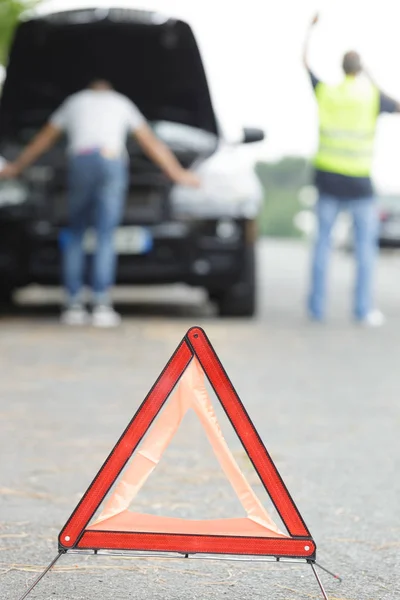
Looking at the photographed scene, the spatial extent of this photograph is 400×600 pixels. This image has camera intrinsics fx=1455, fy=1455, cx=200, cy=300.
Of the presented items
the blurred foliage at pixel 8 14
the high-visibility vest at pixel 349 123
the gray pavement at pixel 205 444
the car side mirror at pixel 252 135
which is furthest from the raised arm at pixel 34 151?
the blurred foliage at pixel 8 14

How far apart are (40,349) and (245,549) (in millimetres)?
5808

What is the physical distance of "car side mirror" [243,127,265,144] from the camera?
411 inches

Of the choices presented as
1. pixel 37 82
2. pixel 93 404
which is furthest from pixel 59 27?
pixel 93 404

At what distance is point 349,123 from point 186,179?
161cm

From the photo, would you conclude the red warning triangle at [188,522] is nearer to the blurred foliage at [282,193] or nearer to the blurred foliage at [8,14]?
the blurred foliage at [8,14]

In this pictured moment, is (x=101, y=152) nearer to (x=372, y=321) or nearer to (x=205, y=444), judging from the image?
(x=372, y=321)

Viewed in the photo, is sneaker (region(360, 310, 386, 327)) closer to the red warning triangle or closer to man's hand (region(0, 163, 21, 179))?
man's hand (region(0, 163, 21, 179))

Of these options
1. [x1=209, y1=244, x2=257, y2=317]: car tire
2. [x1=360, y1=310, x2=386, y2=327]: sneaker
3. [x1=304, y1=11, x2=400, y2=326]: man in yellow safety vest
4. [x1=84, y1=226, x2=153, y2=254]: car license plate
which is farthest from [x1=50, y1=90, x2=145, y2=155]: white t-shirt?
[x1=360, y1=310, x2=386, y2=327]: sneaker

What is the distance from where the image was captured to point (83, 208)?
34.2 ft

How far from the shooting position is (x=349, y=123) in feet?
36.6

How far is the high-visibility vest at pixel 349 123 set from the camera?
11133mm

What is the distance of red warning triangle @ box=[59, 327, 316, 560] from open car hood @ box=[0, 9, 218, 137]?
24.2ft

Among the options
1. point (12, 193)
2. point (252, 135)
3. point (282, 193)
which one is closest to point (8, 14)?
point (12, 193)

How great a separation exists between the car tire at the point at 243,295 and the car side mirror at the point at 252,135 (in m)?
0.76
